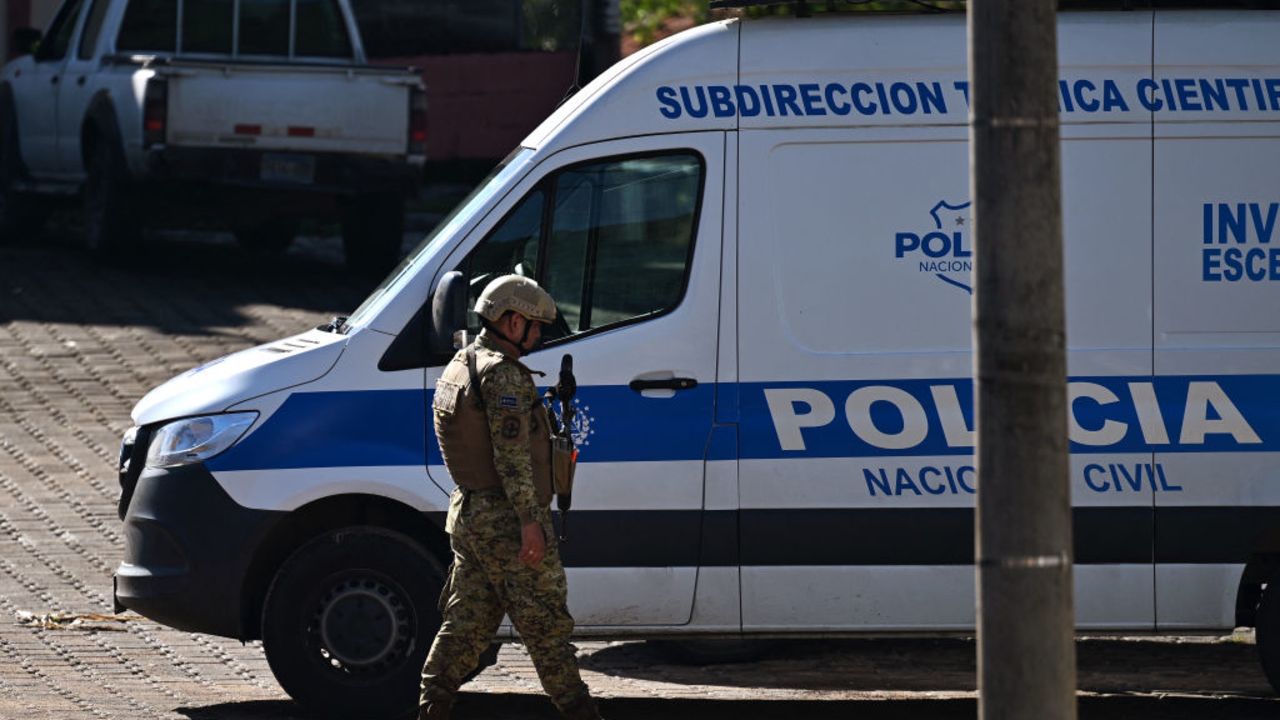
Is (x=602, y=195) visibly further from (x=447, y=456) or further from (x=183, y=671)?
(x=183, y=671)

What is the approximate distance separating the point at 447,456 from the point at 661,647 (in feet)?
8.31

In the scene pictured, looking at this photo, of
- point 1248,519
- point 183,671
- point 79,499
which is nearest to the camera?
point 1248,519

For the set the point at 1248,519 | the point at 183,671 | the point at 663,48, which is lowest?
the point at 183,671

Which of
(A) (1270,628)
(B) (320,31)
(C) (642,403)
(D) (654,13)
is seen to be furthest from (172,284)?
(D) (654,13)

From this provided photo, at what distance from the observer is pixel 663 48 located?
713 centimetres

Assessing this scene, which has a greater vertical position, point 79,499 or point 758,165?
point 758,165

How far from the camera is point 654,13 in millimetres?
30344

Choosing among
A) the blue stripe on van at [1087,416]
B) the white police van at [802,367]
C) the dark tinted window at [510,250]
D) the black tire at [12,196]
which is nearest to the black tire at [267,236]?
the black tire at [12,196]

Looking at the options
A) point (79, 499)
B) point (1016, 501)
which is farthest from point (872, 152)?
point (79, 499)

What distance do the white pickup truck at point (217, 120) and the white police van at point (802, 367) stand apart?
8.57 metres

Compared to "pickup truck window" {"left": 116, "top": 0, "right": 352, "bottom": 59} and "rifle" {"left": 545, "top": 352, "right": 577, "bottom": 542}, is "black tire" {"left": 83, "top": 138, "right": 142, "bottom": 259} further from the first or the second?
"rifle" {"left": 545, "top": 352, "right": 577, "bottom": 542}

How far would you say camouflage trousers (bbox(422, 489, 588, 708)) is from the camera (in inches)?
248

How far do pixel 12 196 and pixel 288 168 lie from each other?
10.8ft

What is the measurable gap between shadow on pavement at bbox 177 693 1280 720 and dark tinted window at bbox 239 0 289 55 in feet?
31.9
